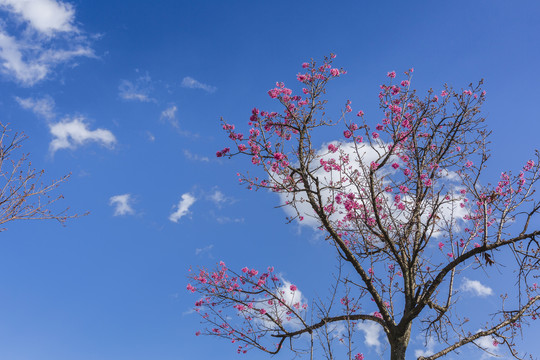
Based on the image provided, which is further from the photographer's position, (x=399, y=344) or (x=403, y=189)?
(x=403, y=189)

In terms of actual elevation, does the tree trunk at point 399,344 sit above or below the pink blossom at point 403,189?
below

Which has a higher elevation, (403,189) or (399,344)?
(403,189)

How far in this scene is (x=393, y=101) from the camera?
8.15m

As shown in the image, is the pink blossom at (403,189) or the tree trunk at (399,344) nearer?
the tree trunk at (399,344)

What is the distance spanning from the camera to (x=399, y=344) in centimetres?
660

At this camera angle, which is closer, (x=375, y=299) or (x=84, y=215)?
(x=84, y=215)

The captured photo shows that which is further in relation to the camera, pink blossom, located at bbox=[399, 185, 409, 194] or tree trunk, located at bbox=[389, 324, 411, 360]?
pink blossom, located at bbox=[399, 185, 409, 194]

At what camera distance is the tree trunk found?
654 centimetres

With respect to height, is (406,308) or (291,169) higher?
(291,169)

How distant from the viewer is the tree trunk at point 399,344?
654cm

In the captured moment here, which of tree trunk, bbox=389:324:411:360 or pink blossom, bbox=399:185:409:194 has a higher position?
pink blossom, bbox=399:185:409:194

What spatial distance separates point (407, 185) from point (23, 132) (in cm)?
669

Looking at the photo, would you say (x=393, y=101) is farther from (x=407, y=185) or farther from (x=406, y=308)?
(x=406, y=308)

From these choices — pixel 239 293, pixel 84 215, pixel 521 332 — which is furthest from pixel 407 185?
pixel 84 215
